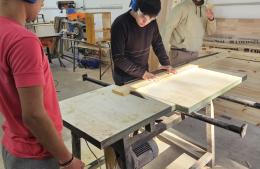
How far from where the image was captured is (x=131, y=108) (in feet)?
4.16

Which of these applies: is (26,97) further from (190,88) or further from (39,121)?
(190,88)

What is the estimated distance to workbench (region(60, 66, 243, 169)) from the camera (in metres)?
1.10

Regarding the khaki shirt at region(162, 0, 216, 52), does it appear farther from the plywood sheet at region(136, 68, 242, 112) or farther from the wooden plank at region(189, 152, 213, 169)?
the wooden plank at region(189, 152, 213, 169)

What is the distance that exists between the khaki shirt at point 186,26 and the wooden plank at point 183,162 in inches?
44.1

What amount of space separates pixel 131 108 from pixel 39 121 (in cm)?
56

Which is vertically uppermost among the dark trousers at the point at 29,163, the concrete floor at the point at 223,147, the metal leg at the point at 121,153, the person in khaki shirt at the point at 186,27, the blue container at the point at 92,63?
the person in khaki shirt at the point at 186,27

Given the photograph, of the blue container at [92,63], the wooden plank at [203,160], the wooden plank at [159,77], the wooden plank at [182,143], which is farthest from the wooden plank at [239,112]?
the blue container at [92,63]

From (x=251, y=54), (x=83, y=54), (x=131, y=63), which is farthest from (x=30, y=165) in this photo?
(x=83, y=54)

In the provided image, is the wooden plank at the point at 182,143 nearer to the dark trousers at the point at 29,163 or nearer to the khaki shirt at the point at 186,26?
the khaki shirt at the point at 186,26

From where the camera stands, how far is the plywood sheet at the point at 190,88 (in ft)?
4.42

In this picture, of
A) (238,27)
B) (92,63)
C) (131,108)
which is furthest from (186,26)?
(92,63)

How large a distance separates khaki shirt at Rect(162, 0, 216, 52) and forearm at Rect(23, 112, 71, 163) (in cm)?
212

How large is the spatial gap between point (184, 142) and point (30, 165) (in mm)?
1666

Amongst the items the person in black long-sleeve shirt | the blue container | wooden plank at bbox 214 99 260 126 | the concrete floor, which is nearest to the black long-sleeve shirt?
the person in black long-sleeve shirt
